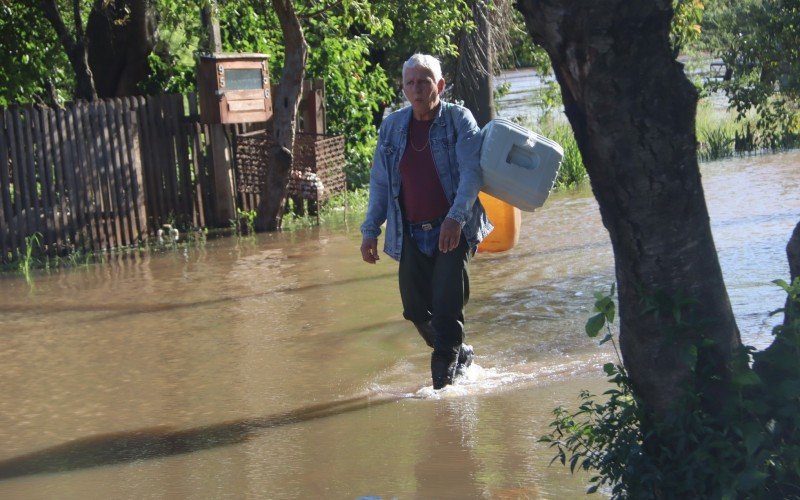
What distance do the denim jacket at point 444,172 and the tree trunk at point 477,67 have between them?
436 inches

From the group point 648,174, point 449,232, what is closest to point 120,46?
point 449,232

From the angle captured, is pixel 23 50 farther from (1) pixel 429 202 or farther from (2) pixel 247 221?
(1) pixel 429 202

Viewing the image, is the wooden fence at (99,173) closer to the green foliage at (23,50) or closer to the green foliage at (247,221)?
the green foliage at (247,221)

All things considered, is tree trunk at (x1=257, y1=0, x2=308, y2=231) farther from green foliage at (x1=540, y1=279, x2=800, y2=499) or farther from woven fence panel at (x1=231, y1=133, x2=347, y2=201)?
green foliage at (x1=540, y1=279, x2=800, y2=499)

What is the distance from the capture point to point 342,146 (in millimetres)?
13797

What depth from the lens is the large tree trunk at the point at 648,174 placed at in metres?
3.52

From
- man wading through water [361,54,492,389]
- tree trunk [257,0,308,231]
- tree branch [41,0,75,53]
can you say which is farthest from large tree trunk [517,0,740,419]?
tree branch [41,0,75,53]

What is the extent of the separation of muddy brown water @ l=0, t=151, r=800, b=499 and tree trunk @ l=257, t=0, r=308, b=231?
1301mm

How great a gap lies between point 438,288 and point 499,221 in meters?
0.64

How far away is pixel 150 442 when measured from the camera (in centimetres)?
577

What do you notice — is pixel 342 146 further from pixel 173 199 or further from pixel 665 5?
pixel 665 5

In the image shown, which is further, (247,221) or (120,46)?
(120,46)

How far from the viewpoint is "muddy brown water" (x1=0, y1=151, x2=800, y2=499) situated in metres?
5.12

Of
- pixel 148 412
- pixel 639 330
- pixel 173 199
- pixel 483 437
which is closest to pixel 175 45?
pixel 173 199
